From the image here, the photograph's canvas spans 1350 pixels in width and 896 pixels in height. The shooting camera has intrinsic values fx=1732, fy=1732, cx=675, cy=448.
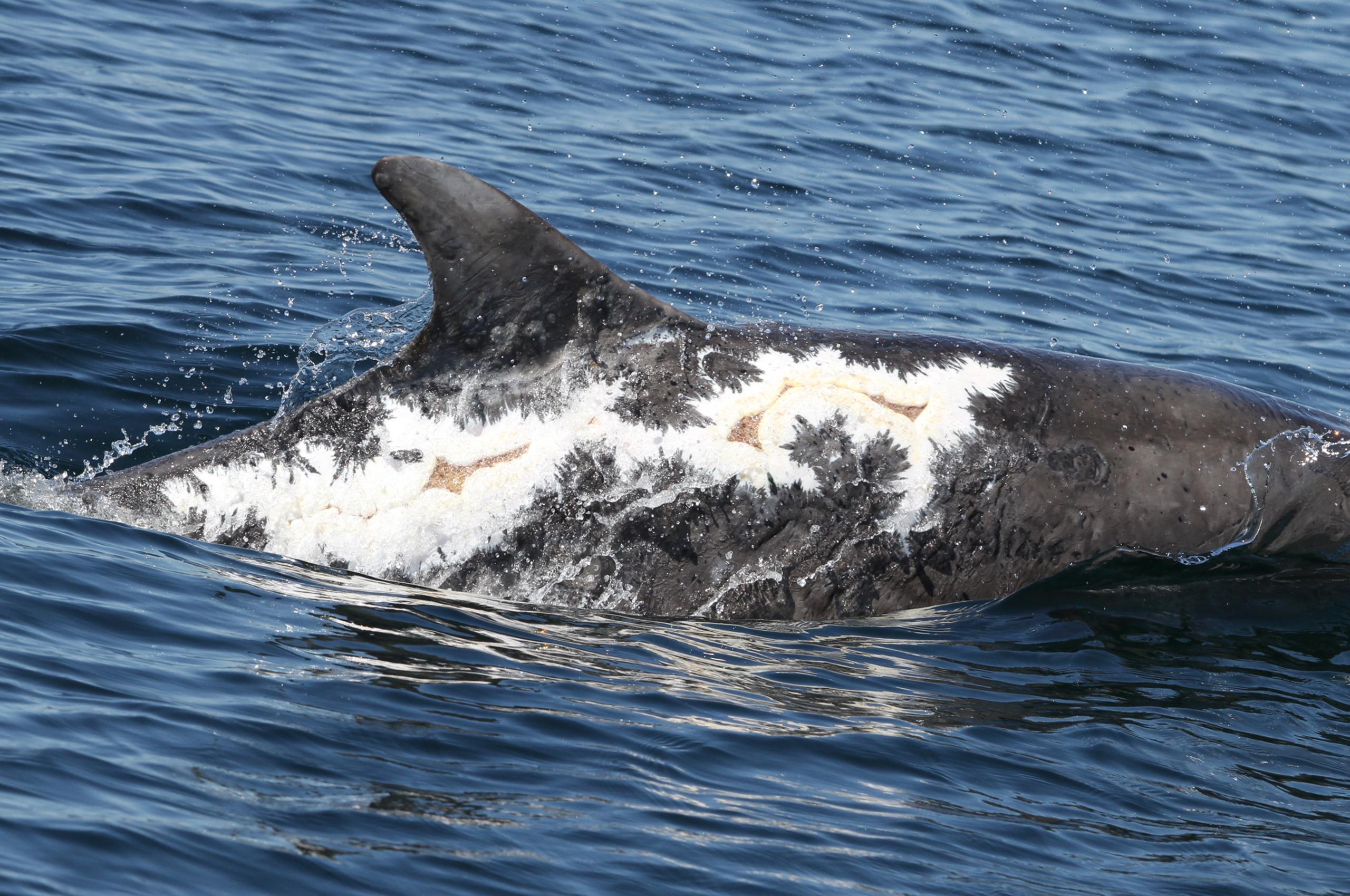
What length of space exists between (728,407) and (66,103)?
10.8 meters

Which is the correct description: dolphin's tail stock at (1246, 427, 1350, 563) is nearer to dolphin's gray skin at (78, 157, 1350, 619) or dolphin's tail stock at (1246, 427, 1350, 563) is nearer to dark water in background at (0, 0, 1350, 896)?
dolphin's gray skin at (78, 157, 1350, 619)

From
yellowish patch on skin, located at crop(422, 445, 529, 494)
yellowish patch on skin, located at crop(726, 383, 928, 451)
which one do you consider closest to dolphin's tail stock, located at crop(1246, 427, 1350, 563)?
yellowish patch on skin, located at crop(726, 383, 928, 451)

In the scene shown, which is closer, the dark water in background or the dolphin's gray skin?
the dark water in background

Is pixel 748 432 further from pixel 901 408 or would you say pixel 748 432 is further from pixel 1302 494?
pixel 1302 494

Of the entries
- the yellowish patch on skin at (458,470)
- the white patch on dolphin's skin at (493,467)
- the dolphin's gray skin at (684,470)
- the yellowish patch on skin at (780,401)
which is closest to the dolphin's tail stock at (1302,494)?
the dolphin's gray skin at (684,470)

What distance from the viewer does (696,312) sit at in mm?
13695

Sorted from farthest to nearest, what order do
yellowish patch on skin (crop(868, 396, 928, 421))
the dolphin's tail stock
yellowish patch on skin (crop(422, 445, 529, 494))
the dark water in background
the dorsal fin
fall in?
the dolphin's tail stock → yellowish patch on skin (crop(868, 396, 928, 421)) → yellowish patch on skin (crop(422, 445, 529, 494)) → the dorsal fin → the dark water in background

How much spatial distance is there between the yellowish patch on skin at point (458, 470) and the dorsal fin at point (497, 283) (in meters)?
0.42

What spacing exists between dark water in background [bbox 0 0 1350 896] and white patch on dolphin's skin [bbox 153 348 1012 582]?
27cm

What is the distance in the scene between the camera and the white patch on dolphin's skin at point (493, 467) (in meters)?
7.89

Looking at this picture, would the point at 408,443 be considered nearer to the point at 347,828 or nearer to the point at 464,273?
the point at 464,273

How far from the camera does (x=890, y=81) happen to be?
21812mm

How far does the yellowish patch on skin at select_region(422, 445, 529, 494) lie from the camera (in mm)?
7891

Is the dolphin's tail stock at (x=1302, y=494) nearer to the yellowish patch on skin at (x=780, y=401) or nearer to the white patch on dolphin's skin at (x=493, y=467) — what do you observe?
the white patch on dolphin's skin at (x=493, y=467)
